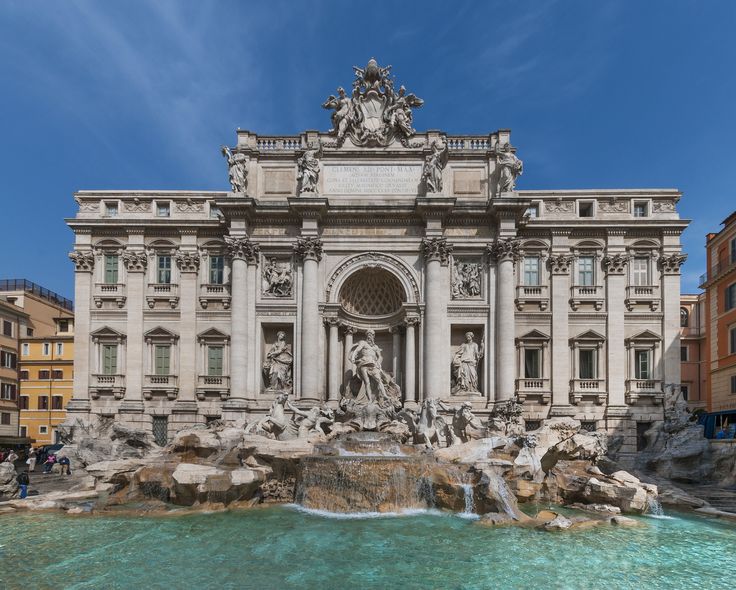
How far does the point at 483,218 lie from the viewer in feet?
84.4

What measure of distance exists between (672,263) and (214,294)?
2338 cm

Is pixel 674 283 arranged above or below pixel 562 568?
above

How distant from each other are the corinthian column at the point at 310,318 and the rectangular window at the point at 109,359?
1001 cm

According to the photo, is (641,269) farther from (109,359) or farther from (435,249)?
(109,359)

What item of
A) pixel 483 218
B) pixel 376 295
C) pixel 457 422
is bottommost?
pixel 457 422

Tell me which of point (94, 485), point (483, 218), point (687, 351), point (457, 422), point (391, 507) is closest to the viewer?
point (391, 507)

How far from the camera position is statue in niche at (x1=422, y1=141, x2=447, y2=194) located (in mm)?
25203

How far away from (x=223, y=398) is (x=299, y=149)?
13.2m

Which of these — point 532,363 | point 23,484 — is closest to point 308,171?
point 532,363

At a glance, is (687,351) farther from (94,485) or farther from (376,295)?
(94,485)

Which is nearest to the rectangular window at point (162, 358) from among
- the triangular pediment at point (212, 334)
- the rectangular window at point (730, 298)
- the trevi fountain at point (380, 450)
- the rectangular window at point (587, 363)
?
the trevi fountain at point (380, 450)

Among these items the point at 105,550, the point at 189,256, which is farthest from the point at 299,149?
the point at 105,550

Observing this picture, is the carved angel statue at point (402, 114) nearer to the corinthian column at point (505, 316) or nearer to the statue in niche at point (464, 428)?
the corinthian column at point (505, 316)

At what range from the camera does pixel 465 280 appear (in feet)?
84.9
